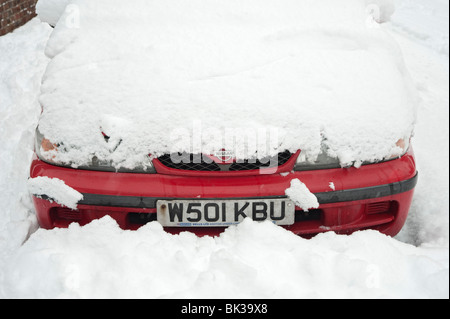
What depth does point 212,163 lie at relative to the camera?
5.65 feet

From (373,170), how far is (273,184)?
448 millimetres

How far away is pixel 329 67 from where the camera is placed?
198cm

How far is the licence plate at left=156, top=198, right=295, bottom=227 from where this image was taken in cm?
172

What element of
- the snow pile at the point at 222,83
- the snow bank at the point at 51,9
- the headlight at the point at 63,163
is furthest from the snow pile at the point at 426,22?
the headlight at the point at 63,163

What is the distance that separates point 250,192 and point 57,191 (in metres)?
0.82

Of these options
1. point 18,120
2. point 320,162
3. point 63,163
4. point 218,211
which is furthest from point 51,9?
point 320,162

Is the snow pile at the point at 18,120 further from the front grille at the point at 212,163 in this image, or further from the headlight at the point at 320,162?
the headlight at the point at 320,162

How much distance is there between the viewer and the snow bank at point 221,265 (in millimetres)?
1511

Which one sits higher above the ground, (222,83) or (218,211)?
(222,83)

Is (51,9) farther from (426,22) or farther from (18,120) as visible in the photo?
(426,22)

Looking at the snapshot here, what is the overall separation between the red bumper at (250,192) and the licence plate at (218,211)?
29mm

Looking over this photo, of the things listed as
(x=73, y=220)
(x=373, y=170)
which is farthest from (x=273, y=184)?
(x=73, y=220)

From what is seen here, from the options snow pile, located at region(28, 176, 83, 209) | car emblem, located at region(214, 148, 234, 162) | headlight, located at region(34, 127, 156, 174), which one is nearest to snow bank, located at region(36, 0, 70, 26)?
headlight, located at region(34, 127, 156, 174)

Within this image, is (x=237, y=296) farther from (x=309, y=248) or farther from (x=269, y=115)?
(x=269, y=115)
